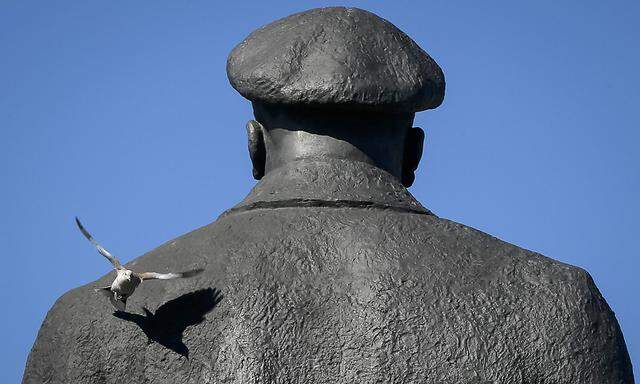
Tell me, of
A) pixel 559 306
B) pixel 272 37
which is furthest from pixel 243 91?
pixel 559 306

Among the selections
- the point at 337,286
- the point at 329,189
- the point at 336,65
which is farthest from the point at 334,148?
the point at 337,286

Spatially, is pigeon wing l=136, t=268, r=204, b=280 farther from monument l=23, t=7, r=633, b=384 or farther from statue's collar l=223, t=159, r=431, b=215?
statue's collar l=223, t=159, r=431, b=215

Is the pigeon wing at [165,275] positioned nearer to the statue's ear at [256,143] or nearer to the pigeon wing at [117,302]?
the pigeon wing at [117,302]

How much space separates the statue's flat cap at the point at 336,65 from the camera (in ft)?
27.3

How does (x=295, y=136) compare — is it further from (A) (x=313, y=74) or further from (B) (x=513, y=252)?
(B) (x=513, y=252)

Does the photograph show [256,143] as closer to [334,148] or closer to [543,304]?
[334,148]

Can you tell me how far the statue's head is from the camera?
8.35 m

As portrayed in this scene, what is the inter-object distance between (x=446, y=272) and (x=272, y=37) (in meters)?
1.29

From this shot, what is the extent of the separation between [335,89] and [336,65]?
0.12 metres

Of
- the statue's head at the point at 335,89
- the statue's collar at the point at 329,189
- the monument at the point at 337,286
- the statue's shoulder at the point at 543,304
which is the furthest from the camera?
the statue's head at the point at 335,89

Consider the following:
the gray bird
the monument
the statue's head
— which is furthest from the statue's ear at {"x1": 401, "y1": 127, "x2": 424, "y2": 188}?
the gray bird

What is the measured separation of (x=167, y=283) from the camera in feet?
26.6

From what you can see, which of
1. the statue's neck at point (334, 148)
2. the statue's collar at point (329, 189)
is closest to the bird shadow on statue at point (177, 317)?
the statue's collar at point (329, 189)

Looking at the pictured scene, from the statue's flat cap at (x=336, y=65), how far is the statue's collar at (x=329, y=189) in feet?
0.81
